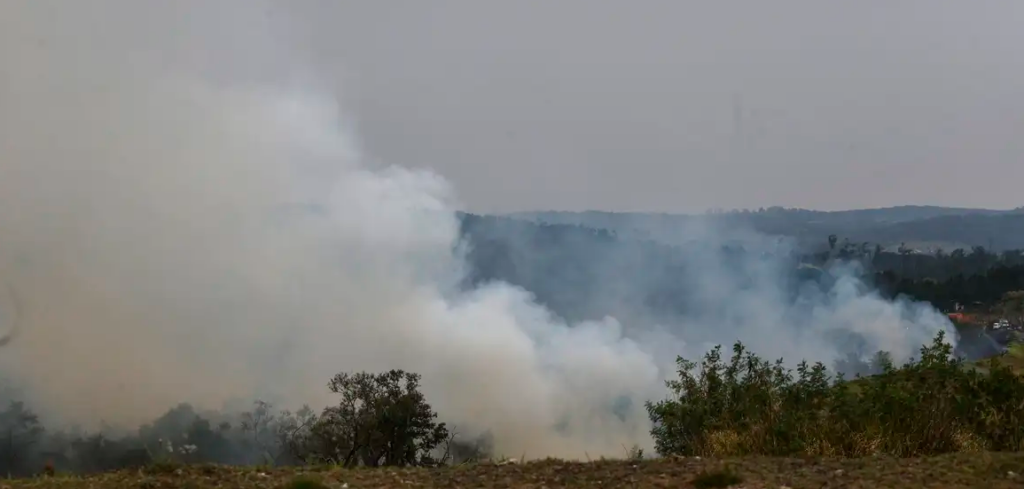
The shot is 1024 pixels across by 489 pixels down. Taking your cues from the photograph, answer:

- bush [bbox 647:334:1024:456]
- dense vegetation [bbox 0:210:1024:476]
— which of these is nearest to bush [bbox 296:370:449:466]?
dense vegetation [bbox 0:210:1024:476]

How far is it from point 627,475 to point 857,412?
3.29 meters

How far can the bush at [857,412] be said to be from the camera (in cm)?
903

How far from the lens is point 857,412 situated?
9406mm

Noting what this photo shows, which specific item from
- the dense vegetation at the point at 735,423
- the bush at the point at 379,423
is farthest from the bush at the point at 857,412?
the bush at the point at 379,423

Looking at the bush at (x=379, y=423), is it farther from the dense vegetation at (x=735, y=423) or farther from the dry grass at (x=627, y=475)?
the dry grass at (x=627, y=475)

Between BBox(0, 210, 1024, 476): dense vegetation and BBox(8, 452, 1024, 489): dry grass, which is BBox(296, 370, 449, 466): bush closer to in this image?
BBox(0, 210, 1024, 476): dense vegetation

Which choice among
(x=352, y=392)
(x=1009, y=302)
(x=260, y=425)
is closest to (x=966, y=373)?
(x=352, y=392)

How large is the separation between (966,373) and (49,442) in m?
49.6

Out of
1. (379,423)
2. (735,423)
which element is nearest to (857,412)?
(735,423)

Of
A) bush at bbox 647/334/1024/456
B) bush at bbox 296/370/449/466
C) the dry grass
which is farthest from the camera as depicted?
bush at bbox 296/370/449/466

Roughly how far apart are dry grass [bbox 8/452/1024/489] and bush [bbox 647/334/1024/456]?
0.80 m

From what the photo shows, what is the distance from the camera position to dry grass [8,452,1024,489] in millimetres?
7305

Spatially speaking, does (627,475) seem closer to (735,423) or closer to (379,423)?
(735,423)

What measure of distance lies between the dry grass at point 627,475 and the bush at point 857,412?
2.62 ft
